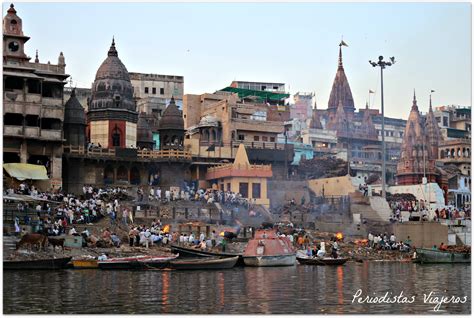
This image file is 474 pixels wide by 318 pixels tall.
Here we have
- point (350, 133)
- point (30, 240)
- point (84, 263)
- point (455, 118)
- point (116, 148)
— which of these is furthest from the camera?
point (455, 118)

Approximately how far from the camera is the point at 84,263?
27.0 meters

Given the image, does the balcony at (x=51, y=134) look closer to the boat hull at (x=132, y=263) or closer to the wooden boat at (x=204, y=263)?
the boat hull at (x=132, y=263)

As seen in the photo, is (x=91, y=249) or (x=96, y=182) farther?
(x=96, y=182)

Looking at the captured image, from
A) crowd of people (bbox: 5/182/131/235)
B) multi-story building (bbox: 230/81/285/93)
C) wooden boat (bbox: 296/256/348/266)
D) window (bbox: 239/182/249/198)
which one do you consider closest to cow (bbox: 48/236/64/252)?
crowd of people (bbox: 5/182/131/235)

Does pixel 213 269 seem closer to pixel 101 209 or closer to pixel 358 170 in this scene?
pixel 101 209

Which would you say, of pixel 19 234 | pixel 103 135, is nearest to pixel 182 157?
pixel 103 135

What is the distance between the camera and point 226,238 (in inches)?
1310

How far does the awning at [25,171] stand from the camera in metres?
36.9

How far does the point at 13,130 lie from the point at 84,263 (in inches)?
559

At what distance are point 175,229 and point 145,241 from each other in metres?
3.29

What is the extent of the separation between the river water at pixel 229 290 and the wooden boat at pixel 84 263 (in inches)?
35.0

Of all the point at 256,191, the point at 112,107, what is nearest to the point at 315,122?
the point at 256,191

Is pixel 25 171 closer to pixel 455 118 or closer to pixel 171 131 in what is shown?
pixel 171 131

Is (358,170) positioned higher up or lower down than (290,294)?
higher up
